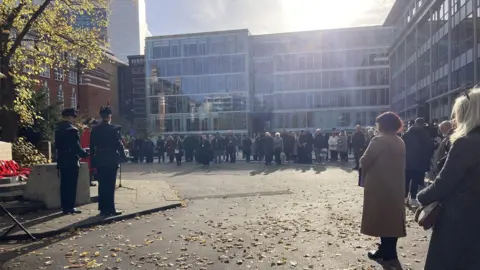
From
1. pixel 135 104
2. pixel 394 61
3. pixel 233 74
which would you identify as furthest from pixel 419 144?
pixel 135 104

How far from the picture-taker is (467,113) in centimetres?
267

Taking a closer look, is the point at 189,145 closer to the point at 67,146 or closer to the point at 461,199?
the point at 67,146

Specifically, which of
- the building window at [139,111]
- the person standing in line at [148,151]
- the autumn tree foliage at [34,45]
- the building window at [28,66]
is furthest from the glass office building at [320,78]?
the building window at [28,66]

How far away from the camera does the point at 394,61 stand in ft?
171

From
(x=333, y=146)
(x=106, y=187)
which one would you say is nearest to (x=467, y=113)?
(x=106, y=187)

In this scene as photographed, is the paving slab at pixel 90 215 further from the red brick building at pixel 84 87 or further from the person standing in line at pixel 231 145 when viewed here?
the red brick building at pixel 84 87

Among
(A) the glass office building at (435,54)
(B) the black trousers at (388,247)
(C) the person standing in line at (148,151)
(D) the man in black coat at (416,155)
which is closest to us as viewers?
(B) the black trousers at (388,247)

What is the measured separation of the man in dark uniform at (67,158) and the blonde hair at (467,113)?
7012 millimetres

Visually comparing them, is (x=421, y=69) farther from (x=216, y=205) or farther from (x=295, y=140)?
(x=216, y=205)

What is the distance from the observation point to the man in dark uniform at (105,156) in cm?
779

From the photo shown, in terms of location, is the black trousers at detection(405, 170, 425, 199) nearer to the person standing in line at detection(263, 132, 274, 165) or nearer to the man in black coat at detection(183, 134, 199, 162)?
the person standing in line at detection(263, 132, 274, 165)

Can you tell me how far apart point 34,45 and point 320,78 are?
53427mm

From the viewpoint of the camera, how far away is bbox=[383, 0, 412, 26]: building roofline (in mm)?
45312

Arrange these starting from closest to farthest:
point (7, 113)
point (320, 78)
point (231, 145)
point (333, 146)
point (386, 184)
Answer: point (386, 184) < point (7, 113) < point (333, 146) < point (231, 145) < point (320, 78)
